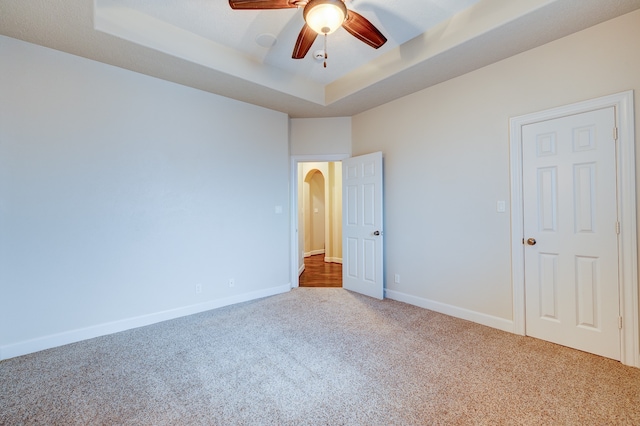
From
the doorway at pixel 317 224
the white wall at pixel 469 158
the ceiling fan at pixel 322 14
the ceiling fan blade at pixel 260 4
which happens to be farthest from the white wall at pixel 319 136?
the ceiling fan blade at pixel 260 4

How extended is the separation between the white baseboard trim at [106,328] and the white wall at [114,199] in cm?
1

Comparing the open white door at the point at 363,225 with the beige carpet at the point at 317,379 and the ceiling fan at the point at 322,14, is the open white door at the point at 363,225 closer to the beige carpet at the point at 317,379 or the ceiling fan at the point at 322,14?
the beige carpet at the point at 317,379

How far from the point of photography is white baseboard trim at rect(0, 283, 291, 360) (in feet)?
8.16

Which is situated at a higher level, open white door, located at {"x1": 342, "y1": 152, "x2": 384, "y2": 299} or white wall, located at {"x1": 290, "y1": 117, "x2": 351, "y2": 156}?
white wall, located at {"x1": 290, "y1": 117, "x2": 351, "y2": 156}

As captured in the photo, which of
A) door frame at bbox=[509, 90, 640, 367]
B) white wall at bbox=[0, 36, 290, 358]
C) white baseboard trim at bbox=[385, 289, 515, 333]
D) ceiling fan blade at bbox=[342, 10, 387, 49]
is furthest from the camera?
white baseboard trim at bbox=[385, 289, 515, 333]

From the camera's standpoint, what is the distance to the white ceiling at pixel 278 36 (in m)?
2.26

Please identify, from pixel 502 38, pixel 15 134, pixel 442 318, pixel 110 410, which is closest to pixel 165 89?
pixel 15 134

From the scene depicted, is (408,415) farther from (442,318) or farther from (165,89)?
(165,89)

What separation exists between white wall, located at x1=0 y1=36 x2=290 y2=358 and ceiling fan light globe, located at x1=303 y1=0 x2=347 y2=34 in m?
2.10

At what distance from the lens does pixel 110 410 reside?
70.4 inches

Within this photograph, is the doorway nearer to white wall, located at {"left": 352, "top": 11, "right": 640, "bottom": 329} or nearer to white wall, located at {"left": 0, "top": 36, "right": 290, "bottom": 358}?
white wall, located at {"left": 0, "top": 36, "right": 290, "bottom": 358}

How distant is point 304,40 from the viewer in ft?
7.68

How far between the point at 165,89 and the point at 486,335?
4.32m

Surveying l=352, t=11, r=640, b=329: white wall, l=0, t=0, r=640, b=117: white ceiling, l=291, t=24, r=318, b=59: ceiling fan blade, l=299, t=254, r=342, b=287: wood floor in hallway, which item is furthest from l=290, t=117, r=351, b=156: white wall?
l=299, t=254, r=342, b=287: wood floor in hallway
